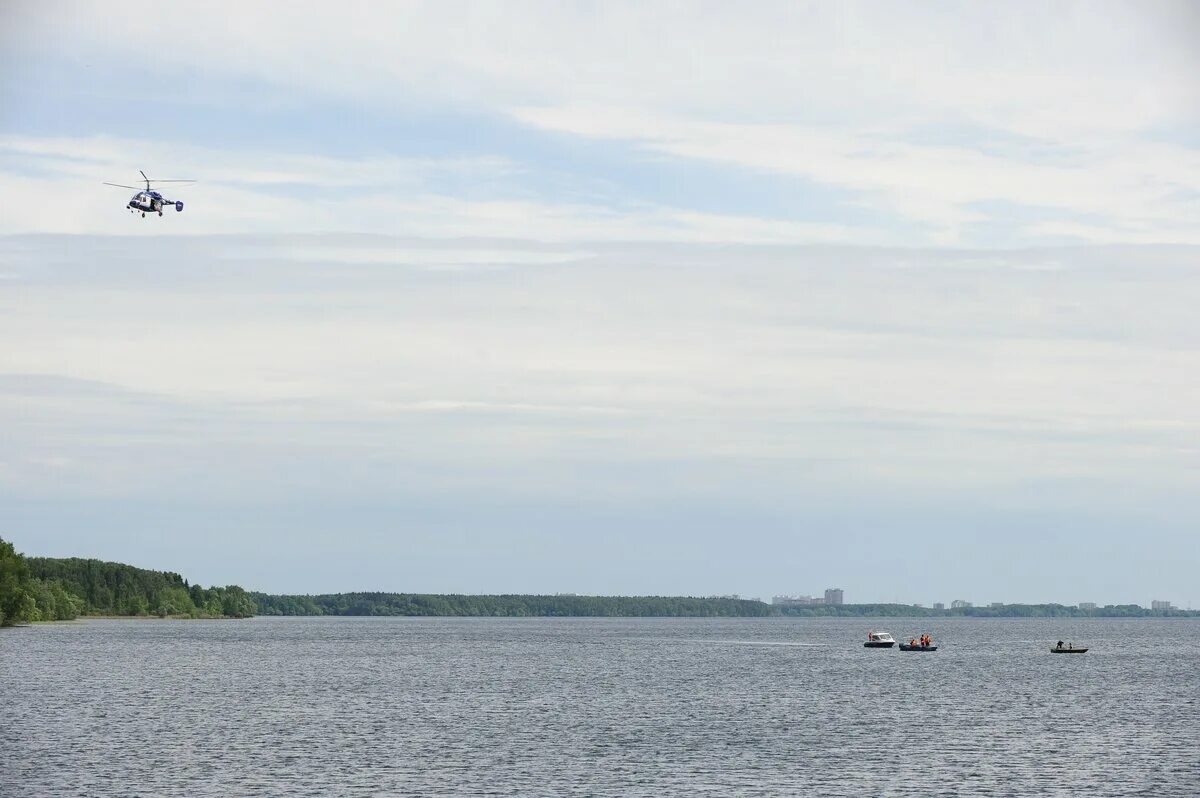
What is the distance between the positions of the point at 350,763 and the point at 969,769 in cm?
3508

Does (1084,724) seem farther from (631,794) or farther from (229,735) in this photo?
(229,735)

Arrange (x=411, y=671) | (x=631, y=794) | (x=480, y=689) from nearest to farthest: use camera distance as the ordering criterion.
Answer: (x=631, y=794)
(x=480, y=689)
(x=411, y=671)

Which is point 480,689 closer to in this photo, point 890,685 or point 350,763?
point 890,685

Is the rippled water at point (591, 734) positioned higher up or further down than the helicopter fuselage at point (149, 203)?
further down

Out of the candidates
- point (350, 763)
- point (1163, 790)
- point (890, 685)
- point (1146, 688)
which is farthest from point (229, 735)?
point (1146, 688)

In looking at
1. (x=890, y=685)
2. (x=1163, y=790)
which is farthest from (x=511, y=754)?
(x=890, y=685)

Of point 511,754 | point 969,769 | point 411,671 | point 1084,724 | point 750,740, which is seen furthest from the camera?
point 411,671

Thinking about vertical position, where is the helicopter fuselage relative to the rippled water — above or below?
above

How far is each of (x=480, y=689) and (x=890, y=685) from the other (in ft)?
138

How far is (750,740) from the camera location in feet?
314

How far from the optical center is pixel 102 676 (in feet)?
512

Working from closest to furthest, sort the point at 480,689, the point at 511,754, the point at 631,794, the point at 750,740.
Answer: the point at 631,794, the point at 511,754, the point at 750,740, the point at 480,689

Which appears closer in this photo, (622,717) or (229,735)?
(229,735)

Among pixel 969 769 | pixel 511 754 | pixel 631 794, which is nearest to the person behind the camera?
pixel 631 794
